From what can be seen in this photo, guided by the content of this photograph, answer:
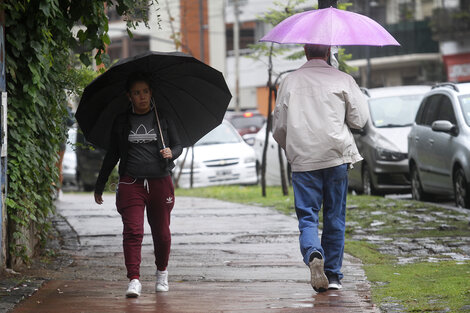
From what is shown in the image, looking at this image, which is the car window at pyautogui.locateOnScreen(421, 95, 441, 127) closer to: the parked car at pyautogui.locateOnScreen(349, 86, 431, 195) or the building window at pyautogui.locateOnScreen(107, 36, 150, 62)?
the parked car at pyautogui.locateOnScreen(349, 86, 431, 195)

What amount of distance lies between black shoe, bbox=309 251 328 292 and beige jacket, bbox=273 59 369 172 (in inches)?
27.3

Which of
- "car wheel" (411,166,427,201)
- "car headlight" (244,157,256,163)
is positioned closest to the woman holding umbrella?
"car wheel" (411,166,427,201)

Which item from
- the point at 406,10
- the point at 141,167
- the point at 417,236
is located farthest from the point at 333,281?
the point at 406,10

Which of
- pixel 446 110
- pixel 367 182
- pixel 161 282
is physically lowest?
pixel 367 182

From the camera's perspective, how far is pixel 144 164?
23.6 ft

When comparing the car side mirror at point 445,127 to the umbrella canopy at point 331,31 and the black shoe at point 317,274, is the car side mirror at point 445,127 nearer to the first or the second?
the umbrella canopy at point 331,31

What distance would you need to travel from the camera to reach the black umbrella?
7.46 metres

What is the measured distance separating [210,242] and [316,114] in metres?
3.49

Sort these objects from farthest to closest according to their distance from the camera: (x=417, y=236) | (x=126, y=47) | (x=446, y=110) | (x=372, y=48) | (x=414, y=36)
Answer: (x=126, y=47), (x=372, y=48), (x=414, y=36), (x=446, y=110), (x=417, y=236)

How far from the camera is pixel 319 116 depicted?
7.16 meters

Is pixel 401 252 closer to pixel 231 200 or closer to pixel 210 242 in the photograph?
pixel 210 242

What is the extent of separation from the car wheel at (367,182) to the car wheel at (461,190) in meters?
2.90

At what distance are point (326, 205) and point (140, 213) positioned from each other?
53.4 inches

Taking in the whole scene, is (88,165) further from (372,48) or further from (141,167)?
(372,48)
